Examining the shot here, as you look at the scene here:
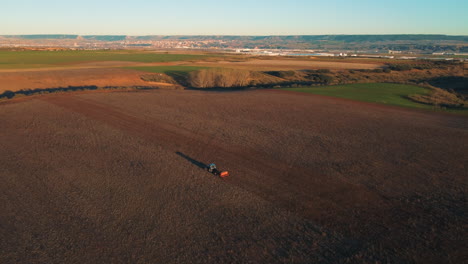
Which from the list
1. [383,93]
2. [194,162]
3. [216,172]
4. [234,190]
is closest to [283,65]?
[383,93]

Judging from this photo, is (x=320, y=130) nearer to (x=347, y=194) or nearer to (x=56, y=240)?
(x=347, y=194)

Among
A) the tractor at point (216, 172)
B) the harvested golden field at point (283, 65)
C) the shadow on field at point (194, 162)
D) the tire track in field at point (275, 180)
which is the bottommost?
the harvested golden field at point (283, 65)

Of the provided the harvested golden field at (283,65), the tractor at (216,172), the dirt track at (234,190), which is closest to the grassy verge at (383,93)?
the dirt track at (234,190)

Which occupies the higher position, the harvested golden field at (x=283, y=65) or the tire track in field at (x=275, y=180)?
the tire track in field at (x=275, y=180)

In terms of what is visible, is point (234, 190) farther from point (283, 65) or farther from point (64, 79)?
point (283, 65)

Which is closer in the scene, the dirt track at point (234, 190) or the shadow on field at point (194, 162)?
the dirt track at point (234, 190)

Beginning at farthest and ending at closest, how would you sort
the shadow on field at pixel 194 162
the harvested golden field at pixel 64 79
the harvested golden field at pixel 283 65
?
the harvested golden field at pixel 283 65 → the harvested golden field at pixel 64 79 → the shadow on field at pixel 194 162

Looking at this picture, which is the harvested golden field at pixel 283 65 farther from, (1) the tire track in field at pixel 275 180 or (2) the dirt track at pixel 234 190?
(1) the tire track in field at pixel 275 180

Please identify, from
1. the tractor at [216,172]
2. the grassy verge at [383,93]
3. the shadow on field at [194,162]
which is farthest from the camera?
the grassy verge at [383,93]
